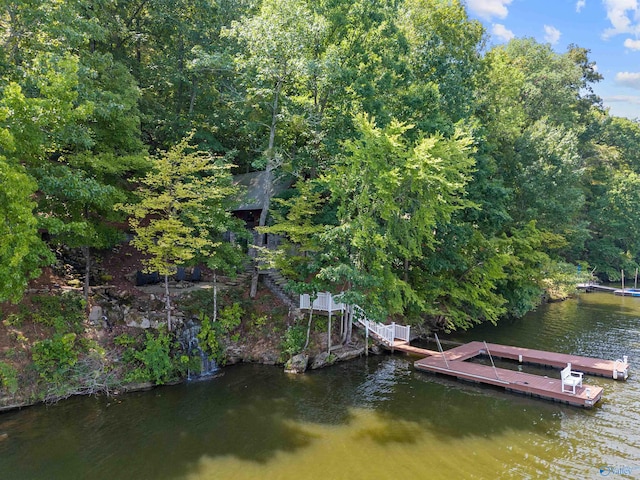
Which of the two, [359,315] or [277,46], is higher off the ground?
[277,46]

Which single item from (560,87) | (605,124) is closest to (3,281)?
(560,87)

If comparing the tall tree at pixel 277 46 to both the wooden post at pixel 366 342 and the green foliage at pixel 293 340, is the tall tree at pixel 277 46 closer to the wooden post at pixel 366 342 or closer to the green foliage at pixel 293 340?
the green foliage at pixel 293 340

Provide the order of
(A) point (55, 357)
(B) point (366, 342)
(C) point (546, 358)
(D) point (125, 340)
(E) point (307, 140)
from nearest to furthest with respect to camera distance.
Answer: (A) point (55, 357)
(D) point (125, 340)
(C) point (546, 358)
(B) point (366, 342)
(E) point (307, 140)

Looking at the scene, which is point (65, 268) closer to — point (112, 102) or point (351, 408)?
point (112, 102)

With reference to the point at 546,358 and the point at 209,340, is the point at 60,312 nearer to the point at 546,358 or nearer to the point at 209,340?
the point at 209,340

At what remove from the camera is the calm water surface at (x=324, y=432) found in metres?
9.30

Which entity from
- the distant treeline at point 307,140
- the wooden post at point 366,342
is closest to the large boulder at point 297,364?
the distant treeline at point 307,140

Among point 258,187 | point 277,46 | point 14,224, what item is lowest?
point 14,224

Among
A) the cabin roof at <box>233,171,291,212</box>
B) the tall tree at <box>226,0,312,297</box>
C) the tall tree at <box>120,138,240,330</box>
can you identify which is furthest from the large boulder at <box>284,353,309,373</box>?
the tall tree at <box>226,0,312,297</box>

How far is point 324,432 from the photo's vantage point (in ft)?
36.0

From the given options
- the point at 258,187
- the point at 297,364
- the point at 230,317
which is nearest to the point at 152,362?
the point at 230,317

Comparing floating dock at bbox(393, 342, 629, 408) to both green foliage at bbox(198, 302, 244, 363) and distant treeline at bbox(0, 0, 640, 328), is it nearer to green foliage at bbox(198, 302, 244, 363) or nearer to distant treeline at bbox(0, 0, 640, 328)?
distant treeline at bbox(0, 0, 640, 328)
